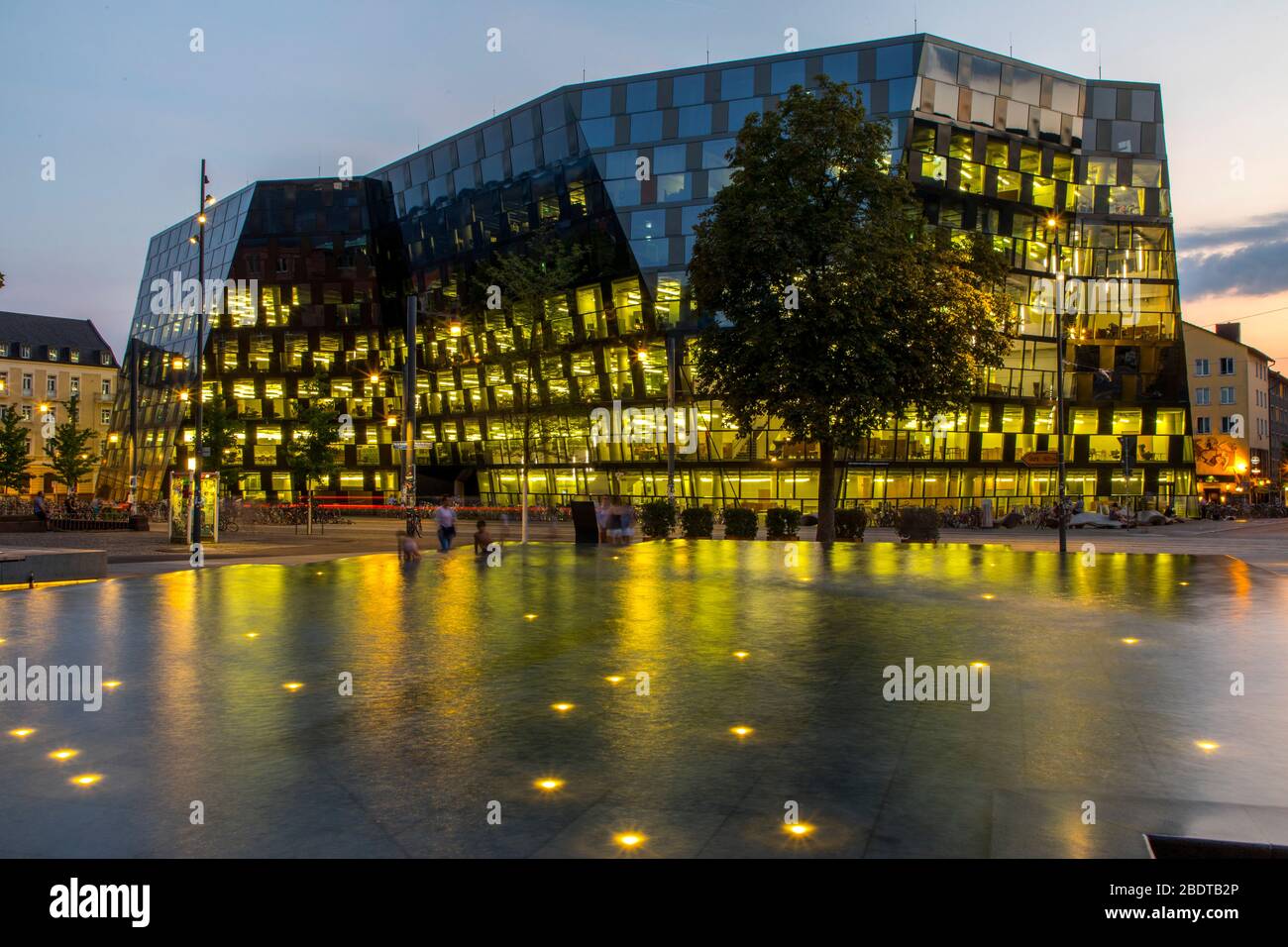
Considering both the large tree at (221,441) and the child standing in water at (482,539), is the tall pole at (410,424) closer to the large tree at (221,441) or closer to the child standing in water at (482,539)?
the child standing in water at (482,539)

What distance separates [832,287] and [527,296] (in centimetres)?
2181

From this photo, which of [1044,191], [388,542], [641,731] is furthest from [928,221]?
[641,731]

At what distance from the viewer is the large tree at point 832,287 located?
89.7ft

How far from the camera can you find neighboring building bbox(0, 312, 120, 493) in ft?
335

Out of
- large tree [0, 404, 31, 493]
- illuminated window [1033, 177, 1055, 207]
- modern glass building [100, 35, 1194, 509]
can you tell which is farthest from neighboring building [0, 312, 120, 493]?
illuminated window [1033, 177, 1055, 207]

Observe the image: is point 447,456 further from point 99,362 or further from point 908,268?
point 99,362

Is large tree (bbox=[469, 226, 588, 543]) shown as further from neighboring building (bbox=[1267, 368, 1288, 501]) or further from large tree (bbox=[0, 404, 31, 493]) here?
neighboring building (bbox=[1267, 368, 1288, 501])

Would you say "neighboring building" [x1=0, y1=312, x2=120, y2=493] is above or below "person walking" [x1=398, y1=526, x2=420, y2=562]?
above

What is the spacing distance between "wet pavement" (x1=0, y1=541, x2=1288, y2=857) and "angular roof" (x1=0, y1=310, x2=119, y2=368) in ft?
357

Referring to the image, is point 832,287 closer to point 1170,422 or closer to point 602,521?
point 602,521

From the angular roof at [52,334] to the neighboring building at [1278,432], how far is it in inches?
5263

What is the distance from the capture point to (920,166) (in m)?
50.4

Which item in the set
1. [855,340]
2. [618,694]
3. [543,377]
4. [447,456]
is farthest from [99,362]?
[618,694]
